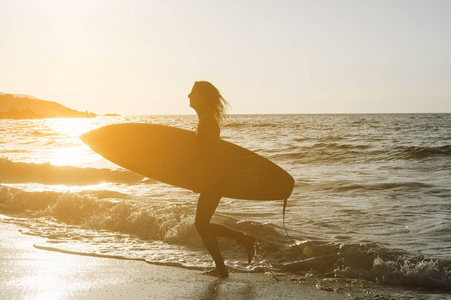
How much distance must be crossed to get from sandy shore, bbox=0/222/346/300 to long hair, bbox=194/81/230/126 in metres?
1.78

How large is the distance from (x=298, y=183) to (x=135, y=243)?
23.8ft

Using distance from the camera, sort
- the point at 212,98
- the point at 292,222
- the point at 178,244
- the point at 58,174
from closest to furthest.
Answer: the point at 212,98 → the point at 178,244 → the point at 292,222 → the point at 58,174

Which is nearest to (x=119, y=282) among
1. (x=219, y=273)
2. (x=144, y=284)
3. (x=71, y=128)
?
(x=144, y=284)

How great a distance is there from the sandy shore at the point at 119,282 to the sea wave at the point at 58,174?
9804 millimetres

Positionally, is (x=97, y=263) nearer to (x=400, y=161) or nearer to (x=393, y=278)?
(x=393, y=278)

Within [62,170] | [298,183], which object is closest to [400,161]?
[298,183]

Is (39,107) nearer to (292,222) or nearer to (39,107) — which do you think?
(39,107)

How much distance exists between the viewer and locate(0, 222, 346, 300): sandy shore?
5.27 meters

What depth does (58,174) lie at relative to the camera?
1802 cm

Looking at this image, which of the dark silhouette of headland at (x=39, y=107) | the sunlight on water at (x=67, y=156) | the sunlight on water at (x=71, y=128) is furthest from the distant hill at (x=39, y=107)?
the sunlight on water at (x=67, y=156)

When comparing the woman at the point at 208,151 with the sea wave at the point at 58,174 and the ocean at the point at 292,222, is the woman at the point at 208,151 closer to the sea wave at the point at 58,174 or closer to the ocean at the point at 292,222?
the ocean at the point at 292,222

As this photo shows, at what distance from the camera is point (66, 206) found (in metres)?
10.8

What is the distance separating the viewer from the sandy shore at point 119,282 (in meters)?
5.27

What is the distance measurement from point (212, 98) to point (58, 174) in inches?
533
